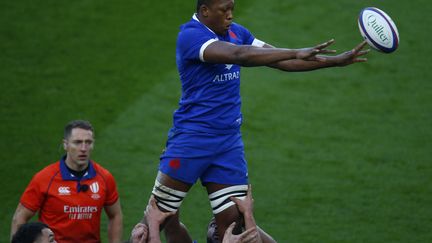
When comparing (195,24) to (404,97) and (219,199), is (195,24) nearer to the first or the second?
(219,199)

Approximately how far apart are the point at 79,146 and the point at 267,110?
5285 millimetres

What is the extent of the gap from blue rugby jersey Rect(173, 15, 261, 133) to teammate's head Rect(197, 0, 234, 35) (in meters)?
0.06

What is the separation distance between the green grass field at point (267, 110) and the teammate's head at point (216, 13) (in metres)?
3.85

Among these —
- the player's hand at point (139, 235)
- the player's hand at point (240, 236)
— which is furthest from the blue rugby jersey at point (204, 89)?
the player's hand at point (240, 236)

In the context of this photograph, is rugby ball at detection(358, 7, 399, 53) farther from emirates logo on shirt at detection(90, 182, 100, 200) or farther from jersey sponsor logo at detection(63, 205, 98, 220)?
jersey sponsor logo at detection(63, 205, 98, 220)

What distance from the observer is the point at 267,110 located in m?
13.3

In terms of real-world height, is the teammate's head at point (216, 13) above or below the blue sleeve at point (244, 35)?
above

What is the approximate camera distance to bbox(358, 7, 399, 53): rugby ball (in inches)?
275

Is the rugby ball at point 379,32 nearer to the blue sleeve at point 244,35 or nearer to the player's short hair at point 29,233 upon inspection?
the blue sleeve at point 244,35

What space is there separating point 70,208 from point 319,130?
5.23 meters

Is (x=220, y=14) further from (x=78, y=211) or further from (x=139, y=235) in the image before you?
(x=78, y=211)

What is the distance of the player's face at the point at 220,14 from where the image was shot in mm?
7148

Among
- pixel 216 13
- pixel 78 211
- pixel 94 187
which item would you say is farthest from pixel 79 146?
pixel 216 13

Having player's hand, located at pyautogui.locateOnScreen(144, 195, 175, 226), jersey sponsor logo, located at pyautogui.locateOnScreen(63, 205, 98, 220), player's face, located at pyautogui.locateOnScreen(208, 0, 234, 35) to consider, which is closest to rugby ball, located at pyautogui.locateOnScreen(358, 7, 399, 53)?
player's face, located at pyautogui.locateOnScreen(208, 0, 234, 35)
